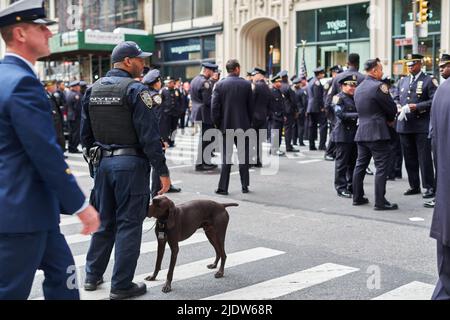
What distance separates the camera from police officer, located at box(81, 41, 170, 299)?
4949mm

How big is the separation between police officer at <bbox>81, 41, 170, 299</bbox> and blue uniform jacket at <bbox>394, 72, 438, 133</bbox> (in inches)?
224

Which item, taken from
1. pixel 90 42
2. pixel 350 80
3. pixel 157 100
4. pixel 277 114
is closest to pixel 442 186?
pixel 157 100

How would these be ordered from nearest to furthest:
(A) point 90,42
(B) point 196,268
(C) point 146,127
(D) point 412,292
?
(C) point 146,127
(D) point 412,292
(B) point 196,268
(A) point 90,42

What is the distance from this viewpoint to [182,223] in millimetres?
5312

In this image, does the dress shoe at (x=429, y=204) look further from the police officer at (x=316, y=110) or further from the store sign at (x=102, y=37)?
the store sign at (x=102, y=37)

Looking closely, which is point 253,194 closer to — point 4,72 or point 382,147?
point 382,147

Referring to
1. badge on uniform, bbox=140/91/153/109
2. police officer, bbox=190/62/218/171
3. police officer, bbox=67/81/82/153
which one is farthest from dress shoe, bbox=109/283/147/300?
police officer, bbox=67/81/82/153

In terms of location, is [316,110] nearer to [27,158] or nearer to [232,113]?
[232,113]

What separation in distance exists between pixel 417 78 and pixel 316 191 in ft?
8.06

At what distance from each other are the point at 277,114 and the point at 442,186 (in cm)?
1167

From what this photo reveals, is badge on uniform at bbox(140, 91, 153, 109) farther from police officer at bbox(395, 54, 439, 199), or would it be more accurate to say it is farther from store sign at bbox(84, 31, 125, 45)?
store sign at bbox(84, 31, 125, 45)

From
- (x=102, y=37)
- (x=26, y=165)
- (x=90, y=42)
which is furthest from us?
(x=102, y=37)

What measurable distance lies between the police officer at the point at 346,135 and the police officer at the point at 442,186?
5748mm

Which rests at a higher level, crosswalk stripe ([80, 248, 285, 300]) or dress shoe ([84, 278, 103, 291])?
dress shoe ([84, 278, 103, 291])
